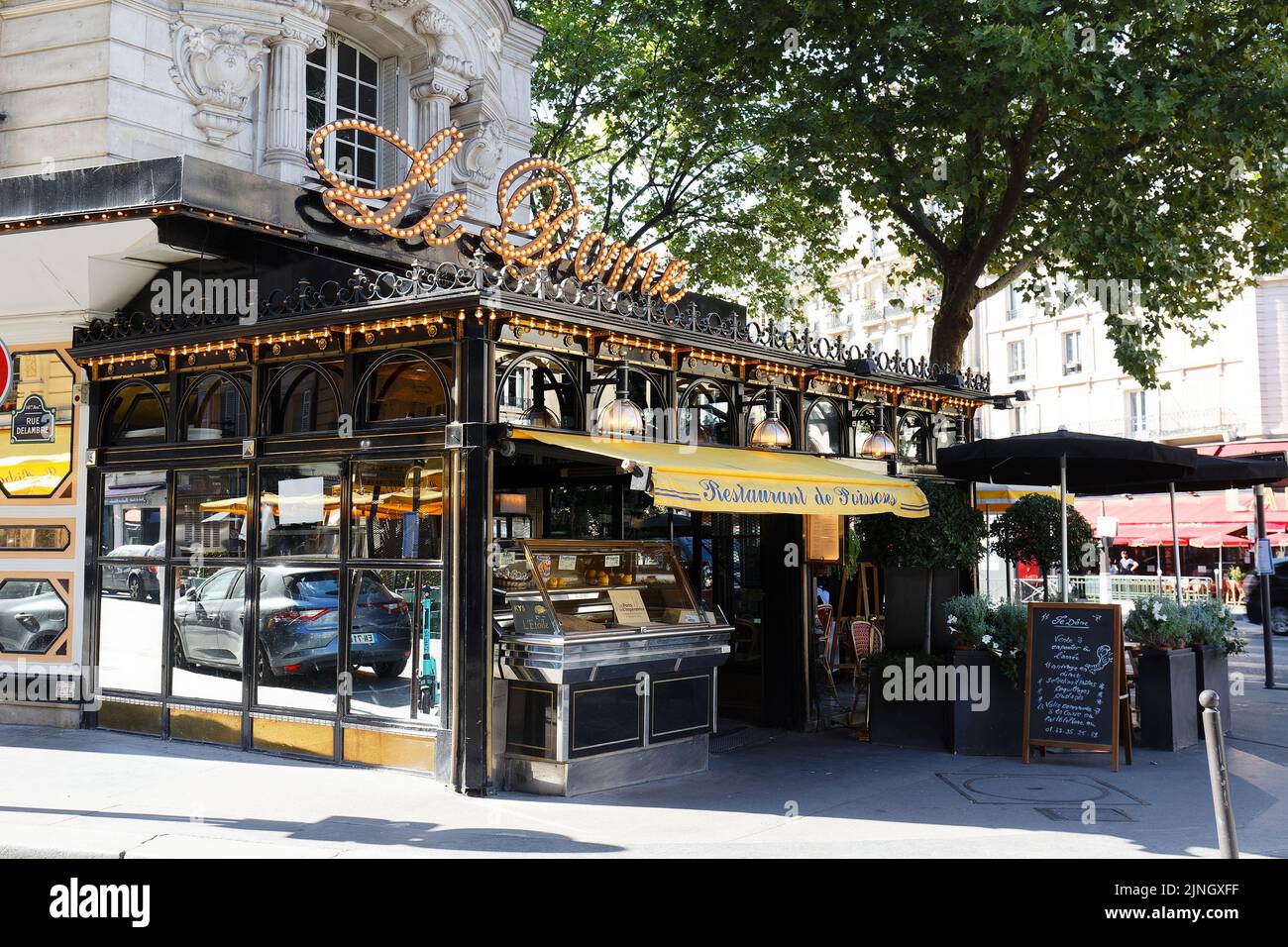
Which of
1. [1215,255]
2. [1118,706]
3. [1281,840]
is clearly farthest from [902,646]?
[1215,255]

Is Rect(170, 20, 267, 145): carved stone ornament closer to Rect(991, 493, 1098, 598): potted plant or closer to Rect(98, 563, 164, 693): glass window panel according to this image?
Rect(98, 563, 164, 693): glass window panel

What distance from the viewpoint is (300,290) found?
956cm

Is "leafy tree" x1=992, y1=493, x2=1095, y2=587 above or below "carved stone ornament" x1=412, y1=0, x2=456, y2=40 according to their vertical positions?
below

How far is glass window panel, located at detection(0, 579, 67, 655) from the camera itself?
1145cm

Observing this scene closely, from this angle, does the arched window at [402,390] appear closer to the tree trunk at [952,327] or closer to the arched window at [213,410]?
the arched window at [213,410]

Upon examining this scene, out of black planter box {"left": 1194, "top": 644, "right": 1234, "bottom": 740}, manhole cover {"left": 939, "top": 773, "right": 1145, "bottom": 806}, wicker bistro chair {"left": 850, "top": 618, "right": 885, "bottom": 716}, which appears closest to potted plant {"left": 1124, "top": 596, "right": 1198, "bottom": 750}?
black planter box {"left": 1194, "top": 644, "right": 1234, "bottom": 740}

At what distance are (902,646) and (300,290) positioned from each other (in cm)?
662

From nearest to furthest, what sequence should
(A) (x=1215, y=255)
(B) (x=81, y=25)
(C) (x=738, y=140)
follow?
1. (B) (x=81, y=25)
2. (A) (x=1215, y=255)
3. (C) (x=738, y=140)

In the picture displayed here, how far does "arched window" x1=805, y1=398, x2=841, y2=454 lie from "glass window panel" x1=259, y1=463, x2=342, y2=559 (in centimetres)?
516

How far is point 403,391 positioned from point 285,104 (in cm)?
576

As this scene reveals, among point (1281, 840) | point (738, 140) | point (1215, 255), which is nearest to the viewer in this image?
point (1281, 840)

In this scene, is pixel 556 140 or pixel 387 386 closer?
pixel 387 386

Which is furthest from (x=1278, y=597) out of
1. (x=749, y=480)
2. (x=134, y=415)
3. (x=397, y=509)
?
(x=134, y=415)
